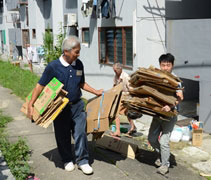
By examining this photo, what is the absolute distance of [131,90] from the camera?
15.2 ft

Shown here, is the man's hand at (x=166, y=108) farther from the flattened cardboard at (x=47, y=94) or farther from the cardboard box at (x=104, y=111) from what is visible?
the flattened cardboard at (x=47, y=94)

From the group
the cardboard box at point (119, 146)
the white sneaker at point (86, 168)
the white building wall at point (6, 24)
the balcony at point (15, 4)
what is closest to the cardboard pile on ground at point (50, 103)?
the white sneaker at point (86, 168)

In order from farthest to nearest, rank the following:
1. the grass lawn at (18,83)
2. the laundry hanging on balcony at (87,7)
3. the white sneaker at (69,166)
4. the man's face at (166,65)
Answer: the grass lawn at (18,83) → the laundry hanging on balcony at (87,7) → the white sneaker at (69,166) → the man's face at (166,65)

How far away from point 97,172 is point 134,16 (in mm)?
4977

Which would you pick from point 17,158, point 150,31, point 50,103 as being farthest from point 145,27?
point 17,158

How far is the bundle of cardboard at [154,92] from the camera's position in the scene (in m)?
4.37

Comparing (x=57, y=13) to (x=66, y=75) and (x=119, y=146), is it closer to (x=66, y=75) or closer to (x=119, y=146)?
(x=119, y=146)

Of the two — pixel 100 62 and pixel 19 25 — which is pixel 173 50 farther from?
pixel 19 25

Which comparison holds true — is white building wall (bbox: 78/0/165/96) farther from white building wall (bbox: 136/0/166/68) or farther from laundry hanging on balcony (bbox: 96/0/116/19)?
laundry hanging on balcony (bbox: 96/0/116/19)

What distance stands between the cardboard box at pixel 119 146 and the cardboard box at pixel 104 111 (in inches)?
39.2

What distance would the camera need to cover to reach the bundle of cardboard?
14.3ft

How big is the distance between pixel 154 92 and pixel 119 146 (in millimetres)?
1647

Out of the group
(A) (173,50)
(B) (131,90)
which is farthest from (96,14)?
(B) (131,90)

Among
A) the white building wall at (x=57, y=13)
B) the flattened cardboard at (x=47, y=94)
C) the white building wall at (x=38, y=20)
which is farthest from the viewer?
the white building wall at (x=38, y=20)
